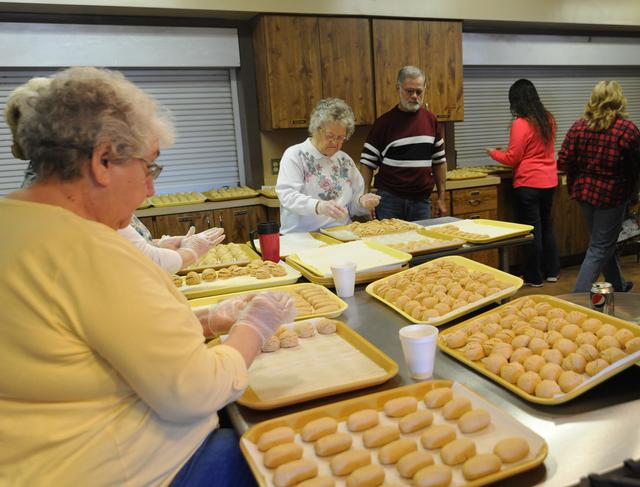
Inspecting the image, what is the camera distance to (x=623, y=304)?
1.72m

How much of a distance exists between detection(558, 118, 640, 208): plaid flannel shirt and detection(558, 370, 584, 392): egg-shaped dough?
3059 mm

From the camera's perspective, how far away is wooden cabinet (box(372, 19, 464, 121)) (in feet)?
14.6

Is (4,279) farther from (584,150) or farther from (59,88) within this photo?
(584,150)

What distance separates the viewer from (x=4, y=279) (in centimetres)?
84

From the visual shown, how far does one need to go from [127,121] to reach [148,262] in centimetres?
25

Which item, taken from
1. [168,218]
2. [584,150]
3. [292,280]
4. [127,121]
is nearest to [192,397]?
[127,121]

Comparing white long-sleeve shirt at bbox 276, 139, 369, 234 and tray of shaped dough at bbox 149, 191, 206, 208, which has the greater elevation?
white long-sleeve shirt at bbox 276, 139, 369, 234

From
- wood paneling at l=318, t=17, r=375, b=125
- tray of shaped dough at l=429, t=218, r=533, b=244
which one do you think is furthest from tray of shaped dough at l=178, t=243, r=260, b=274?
wood paneling at l=318, t=17, r=375, b=125

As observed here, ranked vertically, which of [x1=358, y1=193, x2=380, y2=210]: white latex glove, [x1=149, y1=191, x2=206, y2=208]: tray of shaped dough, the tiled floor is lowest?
the tiled floor

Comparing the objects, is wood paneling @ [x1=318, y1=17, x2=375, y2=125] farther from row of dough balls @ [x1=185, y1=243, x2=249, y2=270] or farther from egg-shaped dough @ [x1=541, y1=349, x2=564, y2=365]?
egg-shaped dough @ [x1=541, y1=349, x2=564, y2=365]

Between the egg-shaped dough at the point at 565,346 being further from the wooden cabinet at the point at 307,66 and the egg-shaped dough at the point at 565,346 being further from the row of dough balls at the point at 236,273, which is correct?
the wooden cabinet at the point at 307,66

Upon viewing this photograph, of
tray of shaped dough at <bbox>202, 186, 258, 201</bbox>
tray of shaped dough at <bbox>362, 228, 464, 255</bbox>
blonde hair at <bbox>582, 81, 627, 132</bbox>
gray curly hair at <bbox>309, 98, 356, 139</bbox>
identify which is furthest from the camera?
tray of shaped dough at <bbox>202, 186, 258, 201</bbox>

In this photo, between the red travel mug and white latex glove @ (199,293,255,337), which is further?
the red travel mug

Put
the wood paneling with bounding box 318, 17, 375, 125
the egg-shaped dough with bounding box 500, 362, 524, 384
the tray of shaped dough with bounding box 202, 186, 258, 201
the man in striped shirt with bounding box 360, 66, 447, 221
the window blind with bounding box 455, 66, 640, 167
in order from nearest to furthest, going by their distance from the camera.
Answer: the egg-shaped dough with bounding box 500, 362, 524, 384 < the man in striped shirt with bounding box 360, 66, 447, 221 < the tray of shaped dough with bounding box 202, 186, 258, 201 < the wood paneling with bounding box 318, 17, 375, 125 < the window blind with bounding box 455, 66, 640, 167
